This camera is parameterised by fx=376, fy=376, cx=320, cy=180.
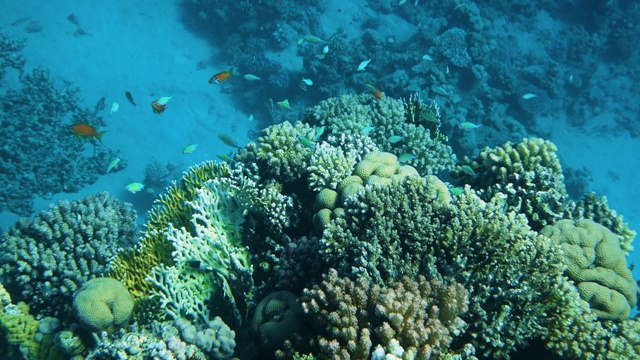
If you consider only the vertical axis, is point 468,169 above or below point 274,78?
above

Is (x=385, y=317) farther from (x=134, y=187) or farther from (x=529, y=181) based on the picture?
(x=134, y=187)

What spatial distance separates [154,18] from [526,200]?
23.2 meters

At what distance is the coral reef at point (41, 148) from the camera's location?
13.1m

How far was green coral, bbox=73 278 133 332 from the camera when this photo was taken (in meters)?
4.33

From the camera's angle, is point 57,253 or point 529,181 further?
point 529,181

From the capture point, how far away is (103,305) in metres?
4.41

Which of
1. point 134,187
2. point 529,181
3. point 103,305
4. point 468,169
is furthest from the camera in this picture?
point 134,187

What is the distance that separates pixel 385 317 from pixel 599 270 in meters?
3.22

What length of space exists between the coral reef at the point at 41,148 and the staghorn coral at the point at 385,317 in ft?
44.1

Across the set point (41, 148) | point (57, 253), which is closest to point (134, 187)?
point (57, 253)

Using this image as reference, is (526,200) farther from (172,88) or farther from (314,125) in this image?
(172,88)

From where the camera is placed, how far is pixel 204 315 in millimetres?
4719

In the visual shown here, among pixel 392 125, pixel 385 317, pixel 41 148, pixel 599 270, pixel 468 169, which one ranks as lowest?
pixel 41 148

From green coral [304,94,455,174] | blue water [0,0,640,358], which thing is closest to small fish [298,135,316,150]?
green coral [304,94,455,174]
